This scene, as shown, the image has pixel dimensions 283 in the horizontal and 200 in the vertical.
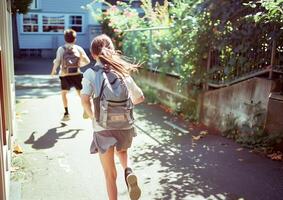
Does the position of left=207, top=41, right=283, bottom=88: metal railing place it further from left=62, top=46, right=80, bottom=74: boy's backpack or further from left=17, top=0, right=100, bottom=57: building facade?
left=17, top=0, right=100, bottom=57: building facade

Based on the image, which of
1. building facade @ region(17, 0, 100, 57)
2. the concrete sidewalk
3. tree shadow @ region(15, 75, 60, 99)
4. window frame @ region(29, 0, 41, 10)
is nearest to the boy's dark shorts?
the concrete sidewalk

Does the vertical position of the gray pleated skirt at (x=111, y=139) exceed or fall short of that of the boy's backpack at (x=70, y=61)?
it falls short

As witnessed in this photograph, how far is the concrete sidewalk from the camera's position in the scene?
178 inches

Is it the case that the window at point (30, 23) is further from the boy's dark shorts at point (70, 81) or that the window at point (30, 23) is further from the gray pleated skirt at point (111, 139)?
the gray pleated skirt at point (111, 139)

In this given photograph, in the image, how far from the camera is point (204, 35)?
7359 millimetres

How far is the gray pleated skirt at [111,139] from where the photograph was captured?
12.1 feet

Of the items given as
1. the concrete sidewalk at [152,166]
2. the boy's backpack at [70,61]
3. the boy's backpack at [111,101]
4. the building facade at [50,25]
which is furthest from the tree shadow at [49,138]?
the building facade at [50,25]

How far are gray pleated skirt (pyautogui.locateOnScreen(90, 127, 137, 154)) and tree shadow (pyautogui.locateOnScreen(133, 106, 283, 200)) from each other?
97 centimetres

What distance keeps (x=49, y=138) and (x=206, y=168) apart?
272 cm

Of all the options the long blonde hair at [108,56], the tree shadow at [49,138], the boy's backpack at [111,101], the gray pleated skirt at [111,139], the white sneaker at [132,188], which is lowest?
the tree shadow at [49,138]

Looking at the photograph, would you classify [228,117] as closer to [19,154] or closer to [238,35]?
[238,35]

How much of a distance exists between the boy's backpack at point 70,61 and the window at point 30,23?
2066 centimetres

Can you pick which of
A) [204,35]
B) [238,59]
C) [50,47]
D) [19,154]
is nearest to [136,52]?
[204,35]

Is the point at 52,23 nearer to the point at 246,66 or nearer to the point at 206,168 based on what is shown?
the point at 246,66
